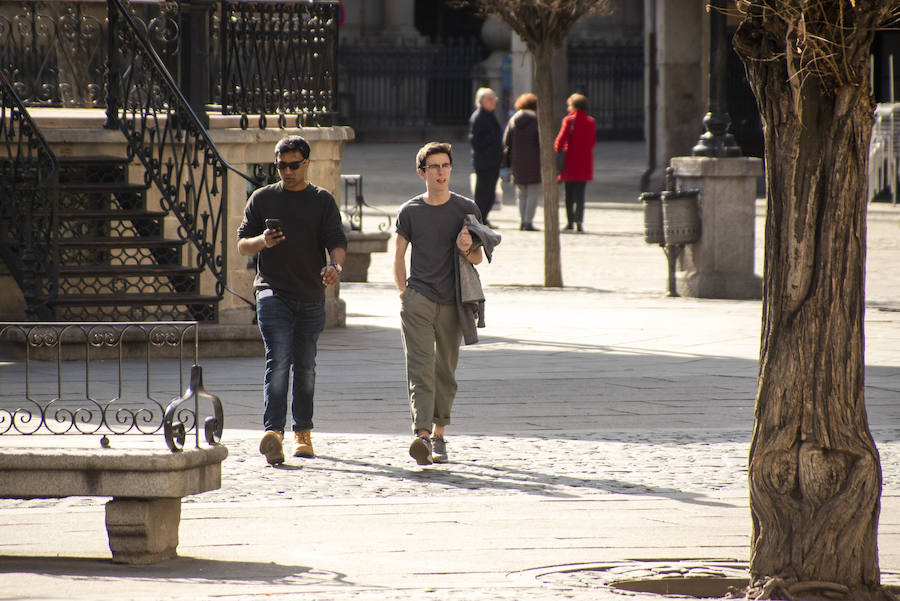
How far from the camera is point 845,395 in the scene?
545cm

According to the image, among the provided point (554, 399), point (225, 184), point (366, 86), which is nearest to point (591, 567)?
point (554, 399)

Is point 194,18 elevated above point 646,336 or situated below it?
above

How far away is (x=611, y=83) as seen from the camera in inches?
1620

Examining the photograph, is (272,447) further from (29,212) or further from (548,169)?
(548,169)

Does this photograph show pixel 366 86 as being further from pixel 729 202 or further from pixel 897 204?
pixel 729 202

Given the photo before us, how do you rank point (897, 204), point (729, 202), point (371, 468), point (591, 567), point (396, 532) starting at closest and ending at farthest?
point (591, 567)
point (396, 532)
point (371, 468)
point (729, 202)
point (897, 204)

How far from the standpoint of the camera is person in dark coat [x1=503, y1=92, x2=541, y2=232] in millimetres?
21141

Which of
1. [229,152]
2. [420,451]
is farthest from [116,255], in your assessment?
[420,451]

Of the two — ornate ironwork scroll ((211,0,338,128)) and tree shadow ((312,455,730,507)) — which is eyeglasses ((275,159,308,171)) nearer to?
tree shadow ((312,455,730,507))

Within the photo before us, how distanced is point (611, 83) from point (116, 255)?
30005 mm

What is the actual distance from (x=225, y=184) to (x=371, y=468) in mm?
4637

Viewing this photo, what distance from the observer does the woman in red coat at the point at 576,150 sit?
21.3 m

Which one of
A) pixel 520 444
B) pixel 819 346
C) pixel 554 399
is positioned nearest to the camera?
pixel 819 346

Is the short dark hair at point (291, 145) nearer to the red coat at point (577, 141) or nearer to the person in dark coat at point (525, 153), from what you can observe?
the person in dark coat at point (525, 153)
